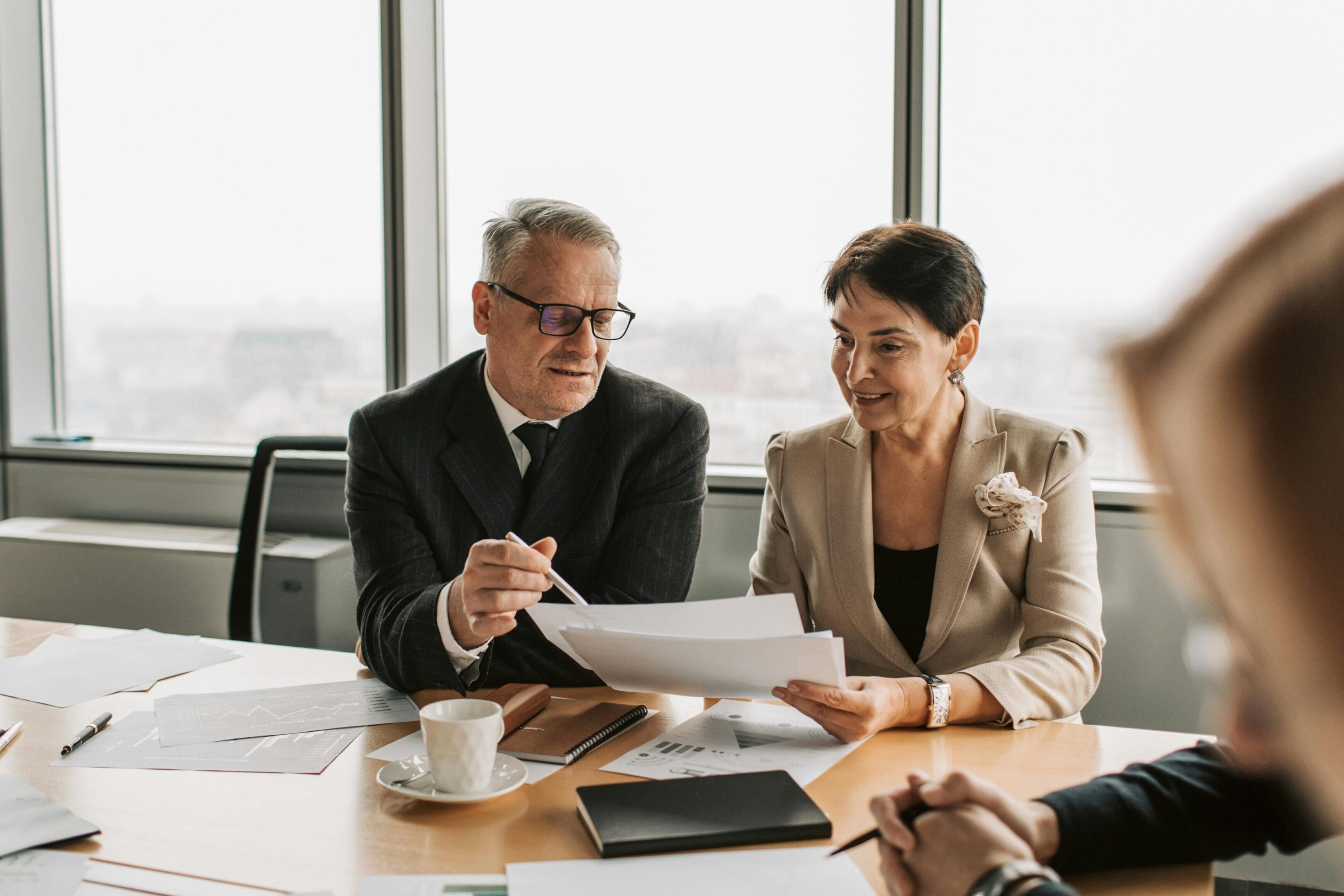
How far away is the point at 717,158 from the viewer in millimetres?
3082

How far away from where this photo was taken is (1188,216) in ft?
8.55

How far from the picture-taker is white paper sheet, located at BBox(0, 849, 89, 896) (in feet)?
3.21

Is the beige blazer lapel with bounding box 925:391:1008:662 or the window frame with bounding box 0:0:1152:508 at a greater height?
the window frame with bounding box 0:0:1152:508

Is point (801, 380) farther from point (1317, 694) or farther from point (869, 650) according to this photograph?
point (1317, 694)

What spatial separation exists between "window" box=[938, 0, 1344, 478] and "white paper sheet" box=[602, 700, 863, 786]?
1.42 meters

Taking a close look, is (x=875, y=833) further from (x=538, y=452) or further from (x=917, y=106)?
(x=917, y=106)

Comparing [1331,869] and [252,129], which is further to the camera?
[252,129]

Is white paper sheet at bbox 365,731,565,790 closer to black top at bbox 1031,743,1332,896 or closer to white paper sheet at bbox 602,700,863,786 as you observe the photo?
white paper sheet at bbox 602,700,863,786

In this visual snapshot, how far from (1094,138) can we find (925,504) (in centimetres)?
139

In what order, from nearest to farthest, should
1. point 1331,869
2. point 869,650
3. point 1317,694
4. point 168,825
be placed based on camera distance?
point 1317,694
point 168,825
point 869,650
point 1331,869

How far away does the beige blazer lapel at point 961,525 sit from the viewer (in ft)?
5.81

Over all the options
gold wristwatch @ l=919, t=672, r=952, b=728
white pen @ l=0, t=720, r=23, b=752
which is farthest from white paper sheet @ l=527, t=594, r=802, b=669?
white pen @ l=0, t=720, r=23, b=752

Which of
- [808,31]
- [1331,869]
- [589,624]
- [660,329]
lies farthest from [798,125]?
[1331,869]

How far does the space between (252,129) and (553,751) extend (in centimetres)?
322
